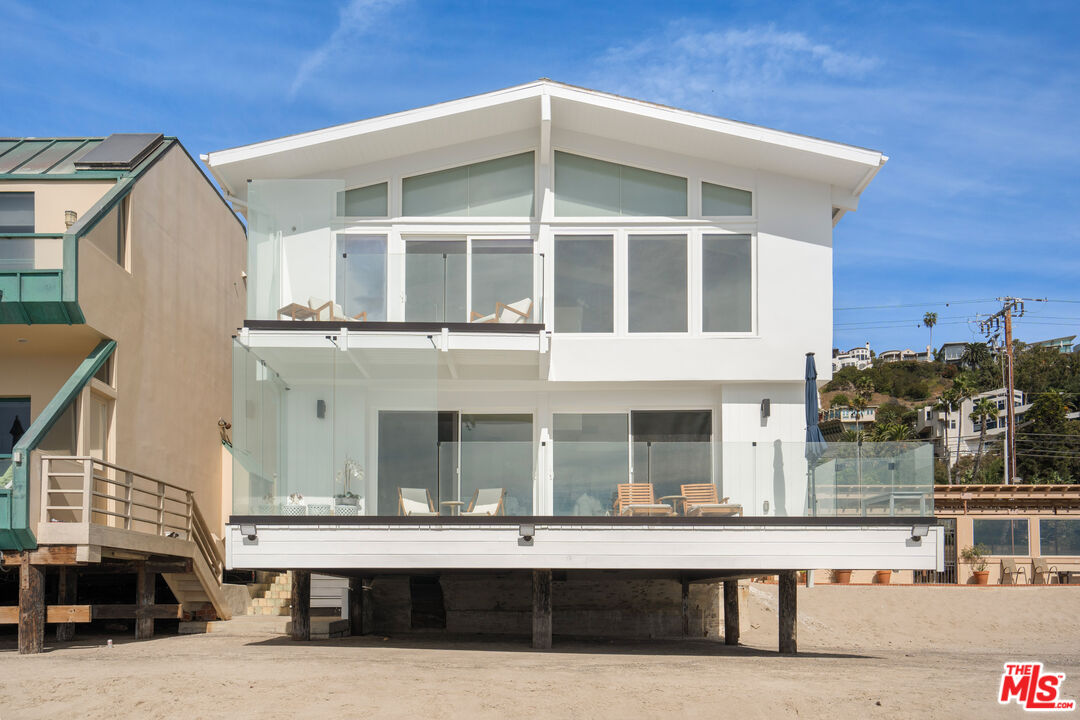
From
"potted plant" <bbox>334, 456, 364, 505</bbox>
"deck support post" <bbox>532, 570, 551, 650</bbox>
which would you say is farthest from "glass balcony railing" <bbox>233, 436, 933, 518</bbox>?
"deck support post" <bbox>532, 570, 551, 650</bbox>

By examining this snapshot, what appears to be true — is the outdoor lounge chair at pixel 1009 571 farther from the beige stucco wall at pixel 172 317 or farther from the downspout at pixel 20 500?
the downspout at pixel 20 500

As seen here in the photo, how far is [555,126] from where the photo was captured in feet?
59.0

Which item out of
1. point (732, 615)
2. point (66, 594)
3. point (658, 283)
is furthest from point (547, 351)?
point (66, 594)

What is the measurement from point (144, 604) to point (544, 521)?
24.5ft

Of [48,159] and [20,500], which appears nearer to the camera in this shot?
[20,500]

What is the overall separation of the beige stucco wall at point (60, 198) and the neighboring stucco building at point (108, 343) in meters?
0.03

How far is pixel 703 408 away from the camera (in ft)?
58.0

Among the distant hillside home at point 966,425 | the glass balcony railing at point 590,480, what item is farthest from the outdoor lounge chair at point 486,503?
the distant hillside home at point 966,425

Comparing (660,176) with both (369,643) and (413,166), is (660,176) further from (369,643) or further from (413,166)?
(369,643)

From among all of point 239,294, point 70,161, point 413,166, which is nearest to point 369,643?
point 413,166

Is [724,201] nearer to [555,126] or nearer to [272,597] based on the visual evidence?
[555,126]

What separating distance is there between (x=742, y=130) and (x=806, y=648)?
9.02 m

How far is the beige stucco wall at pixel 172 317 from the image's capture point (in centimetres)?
1808

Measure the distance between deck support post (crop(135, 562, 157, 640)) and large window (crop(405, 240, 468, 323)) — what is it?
6.37 metres
